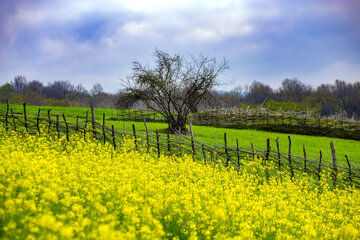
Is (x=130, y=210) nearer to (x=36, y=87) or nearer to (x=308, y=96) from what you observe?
(x=308, y=96)

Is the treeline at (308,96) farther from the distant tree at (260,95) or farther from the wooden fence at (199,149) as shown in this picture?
the wooden fence at (199,149)

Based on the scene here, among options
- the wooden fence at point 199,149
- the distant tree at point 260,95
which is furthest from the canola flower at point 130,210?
the distant tree at point 260,95

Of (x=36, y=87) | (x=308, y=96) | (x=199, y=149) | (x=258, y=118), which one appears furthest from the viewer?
(x=36, y=87)

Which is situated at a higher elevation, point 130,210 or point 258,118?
point 258,118

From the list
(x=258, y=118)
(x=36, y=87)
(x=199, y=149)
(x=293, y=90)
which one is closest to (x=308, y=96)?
(x=293, y=90)

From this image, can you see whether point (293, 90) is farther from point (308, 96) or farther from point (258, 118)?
point (258, 118)

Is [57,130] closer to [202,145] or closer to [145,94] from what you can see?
[202,145]

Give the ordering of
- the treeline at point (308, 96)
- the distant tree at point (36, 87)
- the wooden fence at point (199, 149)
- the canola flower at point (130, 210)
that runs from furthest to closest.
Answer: the distant tree at point (36, 87)
the treeline at point (308, 96)
the wooden fence at point (199, 149)
the canola flower at point (130, 210)

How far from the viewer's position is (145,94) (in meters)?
25.0

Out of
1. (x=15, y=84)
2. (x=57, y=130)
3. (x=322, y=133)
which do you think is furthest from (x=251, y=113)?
(x=15, y=84)

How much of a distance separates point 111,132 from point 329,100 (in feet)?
305

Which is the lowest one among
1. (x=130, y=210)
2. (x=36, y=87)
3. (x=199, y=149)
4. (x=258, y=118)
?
(x=199, y=149)

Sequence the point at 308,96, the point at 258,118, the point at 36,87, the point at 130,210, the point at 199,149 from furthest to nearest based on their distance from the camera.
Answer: the point at 36,87, the point at 308,96, the point at 258,118, the point at 199,149, the point at 130,210

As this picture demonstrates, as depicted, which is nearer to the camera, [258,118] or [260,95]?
[258,118]
